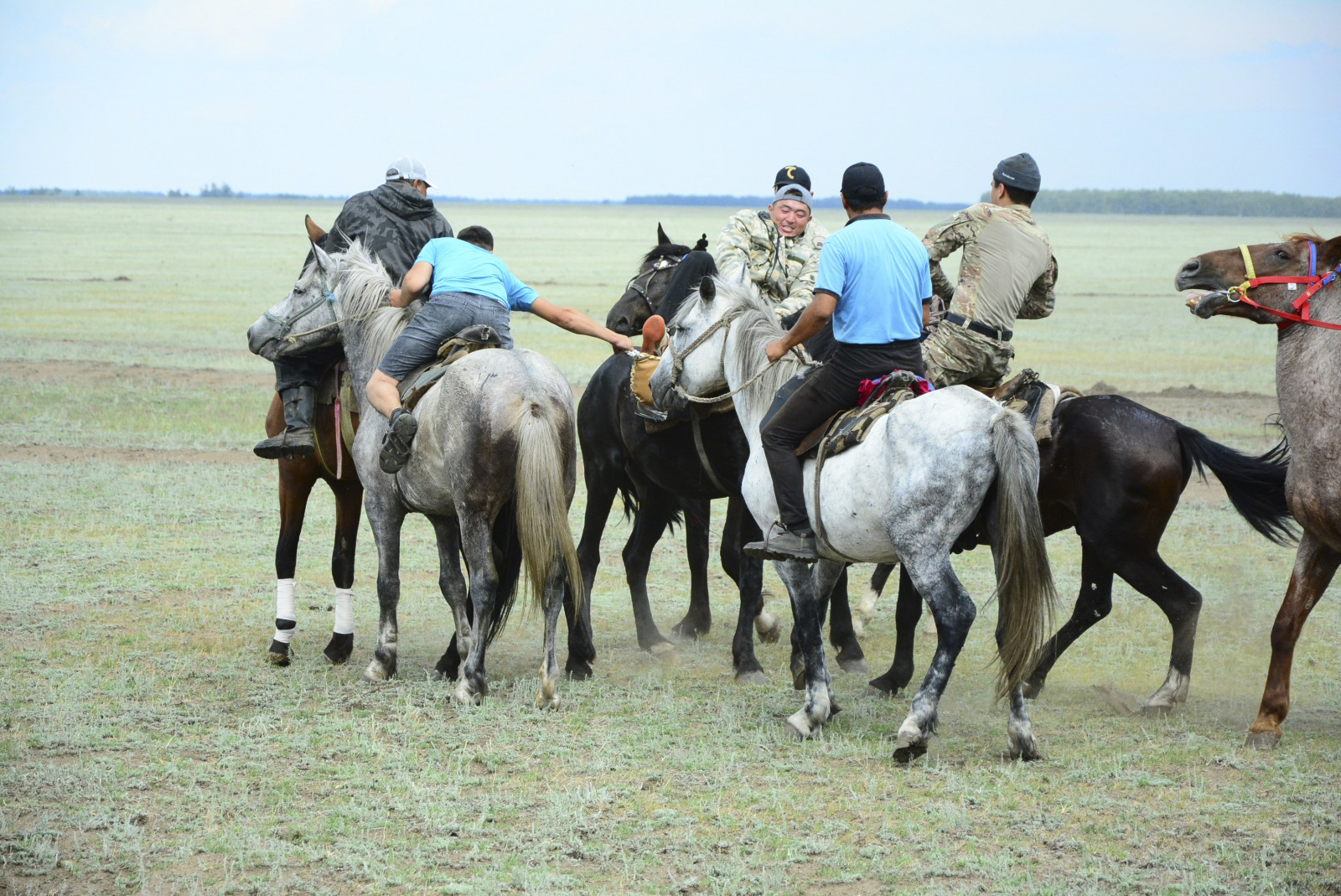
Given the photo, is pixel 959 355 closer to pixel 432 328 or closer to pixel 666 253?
pixel 666 253

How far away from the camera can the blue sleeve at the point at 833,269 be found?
20.0 ft

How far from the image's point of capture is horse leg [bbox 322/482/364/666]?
7797 mm

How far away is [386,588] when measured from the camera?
7.52m

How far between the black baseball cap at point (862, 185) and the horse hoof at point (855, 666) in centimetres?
312

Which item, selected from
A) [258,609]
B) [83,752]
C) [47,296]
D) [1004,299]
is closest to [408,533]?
[258,609]

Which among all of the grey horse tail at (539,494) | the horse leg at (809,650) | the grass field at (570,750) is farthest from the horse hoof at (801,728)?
the grey horse tail at (539,494)

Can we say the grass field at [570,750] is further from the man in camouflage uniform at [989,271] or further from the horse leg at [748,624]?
the man in camouflage uniform at [989,271]

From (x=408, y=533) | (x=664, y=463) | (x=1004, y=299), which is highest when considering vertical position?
(x=1004, y=299)

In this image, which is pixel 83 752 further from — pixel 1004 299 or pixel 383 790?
pixel 1004 299

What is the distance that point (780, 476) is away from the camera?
250 inches

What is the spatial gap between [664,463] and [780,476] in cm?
186

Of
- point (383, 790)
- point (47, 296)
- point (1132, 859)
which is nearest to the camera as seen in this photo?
point (1132, 859)

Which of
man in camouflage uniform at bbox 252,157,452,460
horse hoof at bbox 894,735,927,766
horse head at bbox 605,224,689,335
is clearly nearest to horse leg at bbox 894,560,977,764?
horse hoof at bbox 894,735,927,766

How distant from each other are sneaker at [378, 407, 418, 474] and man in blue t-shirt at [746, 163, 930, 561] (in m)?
2.04
